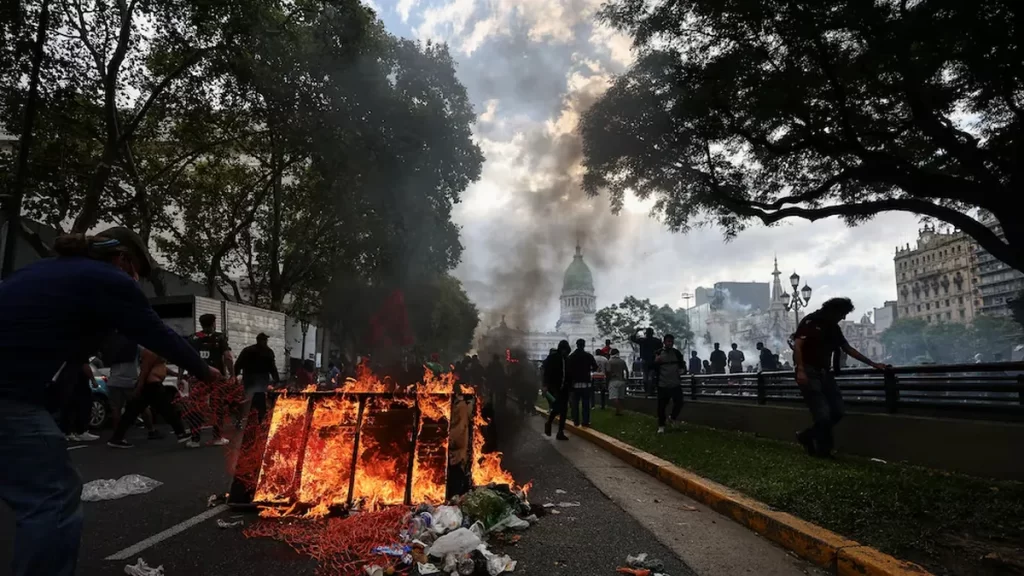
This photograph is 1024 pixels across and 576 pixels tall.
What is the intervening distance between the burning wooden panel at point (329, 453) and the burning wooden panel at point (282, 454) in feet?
0.29

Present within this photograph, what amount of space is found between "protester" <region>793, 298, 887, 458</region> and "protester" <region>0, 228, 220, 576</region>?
6291 mm

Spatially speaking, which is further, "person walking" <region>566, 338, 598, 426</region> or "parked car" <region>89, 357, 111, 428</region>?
"person walking" <region>566, 338, 598, 426</region>

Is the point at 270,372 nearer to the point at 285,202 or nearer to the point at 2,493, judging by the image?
the point at 2,493

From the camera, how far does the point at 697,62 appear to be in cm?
995

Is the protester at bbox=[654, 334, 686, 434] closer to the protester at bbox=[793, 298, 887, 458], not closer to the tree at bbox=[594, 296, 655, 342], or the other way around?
the protester at bbox=[793, 298, 887, 458]

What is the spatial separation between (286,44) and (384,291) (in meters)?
13.5

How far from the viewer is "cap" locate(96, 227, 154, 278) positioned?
9.33ft

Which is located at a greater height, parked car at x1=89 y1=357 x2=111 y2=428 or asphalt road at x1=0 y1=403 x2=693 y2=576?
parked car at x1=89 y1=357 x2=111 y2=428

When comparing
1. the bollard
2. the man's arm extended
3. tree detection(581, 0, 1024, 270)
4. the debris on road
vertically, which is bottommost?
the debris on road

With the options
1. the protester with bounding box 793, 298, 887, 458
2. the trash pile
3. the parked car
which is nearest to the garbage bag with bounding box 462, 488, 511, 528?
the trash pile

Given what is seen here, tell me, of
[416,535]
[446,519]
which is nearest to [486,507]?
[446,519]

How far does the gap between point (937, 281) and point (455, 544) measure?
107m

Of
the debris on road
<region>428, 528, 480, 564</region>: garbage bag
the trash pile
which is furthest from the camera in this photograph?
<region>428, 528, 480, 564</region>: garbage bag

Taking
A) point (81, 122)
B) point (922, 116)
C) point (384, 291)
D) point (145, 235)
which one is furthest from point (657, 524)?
point (384, 291)
